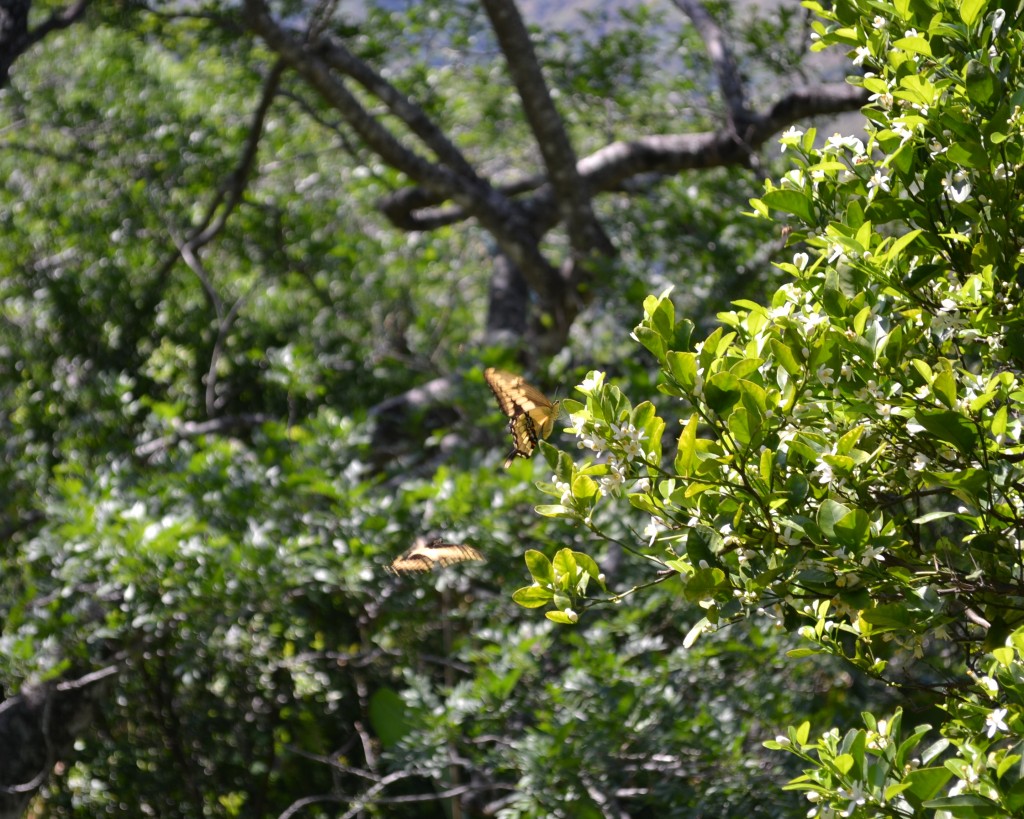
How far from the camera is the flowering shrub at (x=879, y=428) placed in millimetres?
1382

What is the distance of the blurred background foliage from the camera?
12.0 ft

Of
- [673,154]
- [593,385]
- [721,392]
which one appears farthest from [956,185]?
[673,154]

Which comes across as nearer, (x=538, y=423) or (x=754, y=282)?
(x=538, y=423)

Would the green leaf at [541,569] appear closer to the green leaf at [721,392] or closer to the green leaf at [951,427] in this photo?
the green leaf at [721,392]

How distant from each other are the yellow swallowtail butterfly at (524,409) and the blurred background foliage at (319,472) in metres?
0.12

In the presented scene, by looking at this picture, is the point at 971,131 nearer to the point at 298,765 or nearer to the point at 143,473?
the point at 143,473

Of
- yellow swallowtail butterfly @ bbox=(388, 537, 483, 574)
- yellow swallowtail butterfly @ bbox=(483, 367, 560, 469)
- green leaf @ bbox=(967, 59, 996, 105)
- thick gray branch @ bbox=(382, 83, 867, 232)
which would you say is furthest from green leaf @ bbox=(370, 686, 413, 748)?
green leaf @ bbox=(967, 59, 996, 105)

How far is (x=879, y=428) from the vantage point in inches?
60.1

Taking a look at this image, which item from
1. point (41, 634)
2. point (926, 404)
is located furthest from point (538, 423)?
point (41, 634)

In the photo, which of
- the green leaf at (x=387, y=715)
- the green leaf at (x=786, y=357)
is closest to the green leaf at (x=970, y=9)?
the green leaf at (x=786, y=357)

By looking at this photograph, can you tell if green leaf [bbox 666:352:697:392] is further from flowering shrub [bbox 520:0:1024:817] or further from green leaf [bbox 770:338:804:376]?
green leaf [bbox 770:338:804:376]

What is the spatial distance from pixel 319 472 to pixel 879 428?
2816mm

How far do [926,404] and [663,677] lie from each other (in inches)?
93.1

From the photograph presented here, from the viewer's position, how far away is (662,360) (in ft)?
4.81
